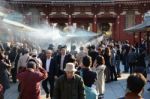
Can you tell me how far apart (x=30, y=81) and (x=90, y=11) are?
118ft

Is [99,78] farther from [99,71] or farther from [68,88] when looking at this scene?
[68,88]

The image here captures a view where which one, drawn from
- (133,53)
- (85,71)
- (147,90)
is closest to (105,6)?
(133,53)

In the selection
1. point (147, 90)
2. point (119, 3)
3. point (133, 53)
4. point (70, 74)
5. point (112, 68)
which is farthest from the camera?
point (119, 3)

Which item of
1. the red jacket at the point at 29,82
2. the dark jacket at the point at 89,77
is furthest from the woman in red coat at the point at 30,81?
the dark jacket at the point at 89,77

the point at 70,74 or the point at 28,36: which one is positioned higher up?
the point at 70,74

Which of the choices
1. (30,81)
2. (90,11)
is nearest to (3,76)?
(30,81)

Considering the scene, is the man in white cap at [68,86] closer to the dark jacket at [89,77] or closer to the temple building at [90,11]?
the dark jacket at [89,77]

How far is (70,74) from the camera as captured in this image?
295 inches

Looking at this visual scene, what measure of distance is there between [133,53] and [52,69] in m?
7.68

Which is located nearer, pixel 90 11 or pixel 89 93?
pixel 89 93

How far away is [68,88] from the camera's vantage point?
754 centimetres

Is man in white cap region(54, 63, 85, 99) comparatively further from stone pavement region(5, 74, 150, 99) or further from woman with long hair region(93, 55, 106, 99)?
stone pavement region(5, 74, 150, 99)

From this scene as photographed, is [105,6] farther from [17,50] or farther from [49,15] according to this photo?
[17,50]

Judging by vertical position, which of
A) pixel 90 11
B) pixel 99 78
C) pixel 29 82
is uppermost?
pixel 29 82
